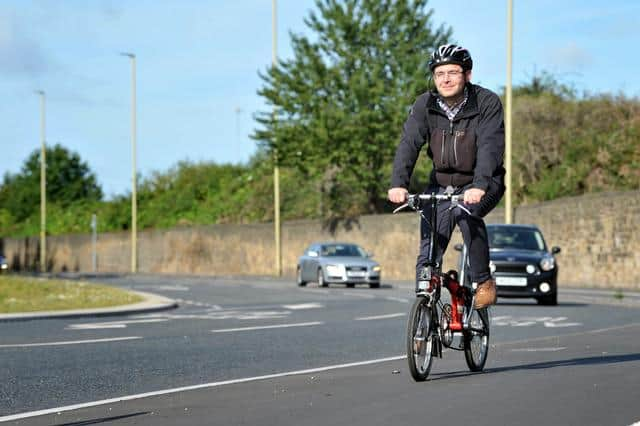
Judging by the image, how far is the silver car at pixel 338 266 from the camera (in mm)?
34719

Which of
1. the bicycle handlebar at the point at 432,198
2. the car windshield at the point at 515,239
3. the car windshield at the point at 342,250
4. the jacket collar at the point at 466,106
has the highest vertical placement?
the jacket collar at the point at 466,106

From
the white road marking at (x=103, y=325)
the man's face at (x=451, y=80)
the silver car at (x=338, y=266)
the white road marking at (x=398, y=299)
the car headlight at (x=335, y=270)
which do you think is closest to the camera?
the man's face at (x=451, y=80)

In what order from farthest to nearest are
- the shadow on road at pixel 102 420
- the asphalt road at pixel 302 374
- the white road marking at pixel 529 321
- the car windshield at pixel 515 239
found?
the car windshield at pixel 515 239
the white road marking at pixel 529 321
the asphalt road at pixel 302 374
the shadow on road at pixel 102 420

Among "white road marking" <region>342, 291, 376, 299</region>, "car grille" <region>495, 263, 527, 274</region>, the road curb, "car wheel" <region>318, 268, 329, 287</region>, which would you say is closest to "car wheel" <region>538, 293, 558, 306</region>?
"car grille" <region>495, 263, 527, 274</region>

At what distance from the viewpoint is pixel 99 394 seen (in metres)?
8.83

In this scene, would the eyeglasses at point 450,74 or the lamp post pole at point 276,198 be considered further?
the lamp post pole at point 276,198

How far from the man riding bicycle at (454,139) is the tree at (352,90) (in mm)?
35271

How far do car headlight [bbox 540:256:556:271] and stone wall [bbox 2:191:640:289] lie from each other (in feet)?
25.7

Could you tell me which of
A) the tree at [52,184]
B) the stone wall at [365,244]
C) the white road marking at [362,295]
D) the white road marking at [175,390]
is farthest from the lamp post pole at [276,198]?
the tree at [52,184]

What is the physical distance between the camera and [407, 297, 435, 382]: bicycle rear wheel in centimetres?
840

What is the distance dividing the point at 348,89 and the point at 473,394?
1491 inches

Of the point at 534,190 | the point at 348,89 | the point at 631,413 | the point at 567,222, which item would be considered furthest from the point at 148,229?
the point at 631,413

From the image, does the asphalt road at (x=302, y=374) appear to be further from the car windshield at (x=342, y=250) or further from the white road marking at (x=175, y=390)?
the car windshield at (x=342, y=250)

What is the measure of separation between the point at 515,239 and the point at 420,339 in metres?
16.4
